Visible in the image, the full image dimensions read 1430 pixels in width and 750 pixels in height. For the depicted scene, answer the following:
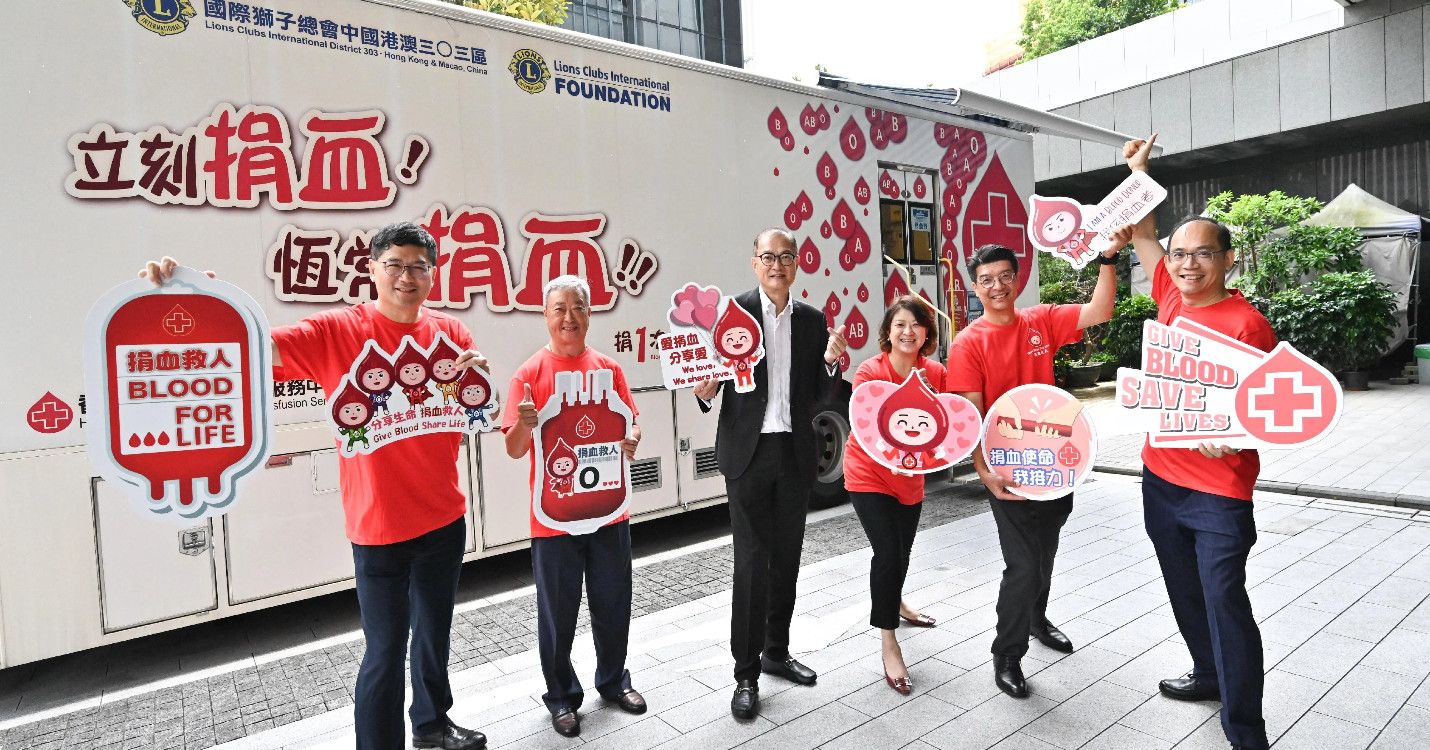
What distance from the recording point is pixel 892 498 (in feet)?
10.6

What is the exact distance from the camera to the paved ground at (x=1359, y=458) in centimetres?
636

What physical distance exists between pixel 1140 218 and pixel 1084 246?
0.25 metres

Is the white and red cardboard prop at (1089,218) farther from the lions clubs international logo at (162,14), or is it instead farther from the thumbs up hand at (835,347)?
the lions clubs international logo at (162,14)

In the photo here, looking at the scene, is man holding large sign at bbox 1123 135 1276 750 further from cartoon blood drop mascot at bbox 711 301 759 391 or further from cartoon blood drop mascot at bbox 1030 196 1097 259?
cartoon blood drop mascot at bbox 711 301 759 391

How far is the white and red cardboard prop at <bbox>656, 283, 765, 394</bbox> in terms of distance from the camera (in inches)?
124

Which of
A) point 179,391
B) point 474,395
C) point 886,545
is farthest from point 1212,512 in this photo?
point 179,391

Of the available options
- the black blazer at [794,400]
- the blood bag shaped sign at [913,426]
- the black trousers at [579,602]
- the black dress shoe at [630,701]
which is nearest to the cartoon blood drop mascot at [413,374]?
the black trousers at [579,602]

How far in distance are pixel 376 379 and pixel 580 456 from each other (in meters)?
0.80

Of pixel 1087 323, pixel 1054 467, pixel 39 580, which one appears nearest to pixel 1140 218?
pixel 1087 323

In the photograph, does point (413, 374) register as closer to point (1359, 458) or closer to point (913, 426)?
point (913, 426)

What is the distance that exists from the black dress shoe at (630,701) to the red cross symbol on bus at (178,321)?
204 cm

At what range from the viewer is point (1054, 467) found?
9.84ft

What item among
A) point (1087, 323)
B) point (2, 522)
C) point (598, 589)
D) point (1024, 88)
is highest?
point (1024, 88)

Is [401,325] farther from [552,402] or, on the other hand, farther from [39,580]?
[39,580]
